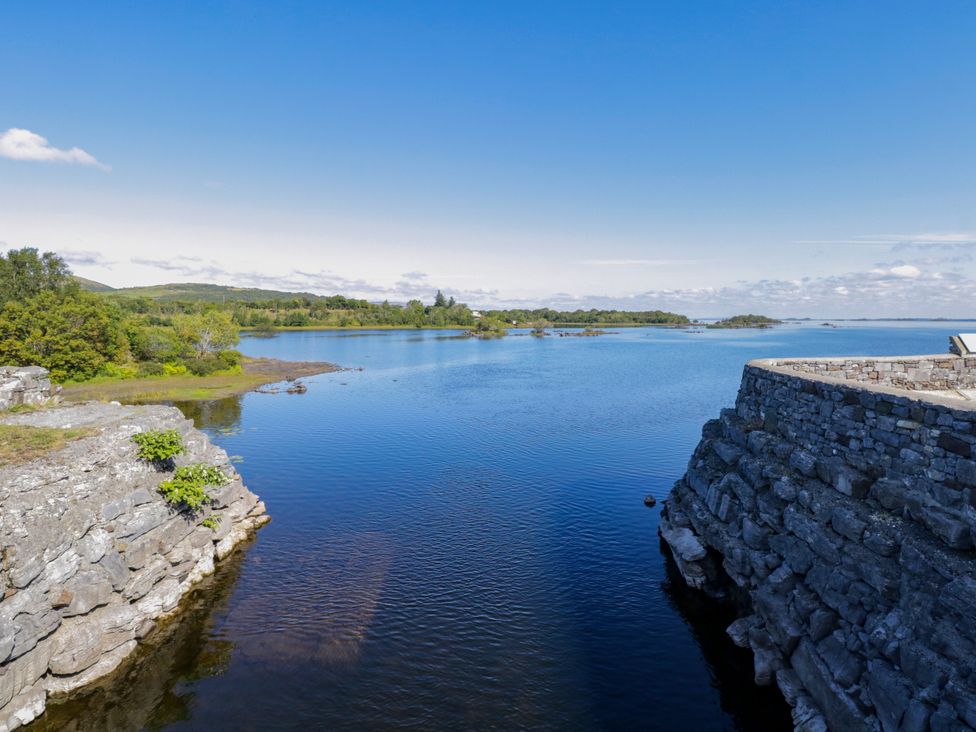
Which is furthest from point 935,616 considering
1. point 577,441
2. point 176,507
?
point 577,441

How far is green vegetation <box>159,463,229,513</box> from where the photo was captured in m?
22.8

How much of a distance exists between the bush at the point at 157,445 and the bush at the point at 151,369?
6503 centimetres

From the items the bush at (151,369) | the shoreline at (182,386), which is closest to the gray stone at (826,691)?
the shoreline at (182,386)

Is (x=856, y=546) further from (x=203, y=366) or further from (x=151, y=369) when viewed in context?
(x=151, y=369)

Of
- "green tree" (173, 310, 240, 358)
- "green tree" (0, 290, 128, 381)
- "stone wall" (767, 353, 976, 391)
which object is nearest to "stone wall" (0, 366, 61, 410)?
"stone wall" (767, 353, 976, 391)

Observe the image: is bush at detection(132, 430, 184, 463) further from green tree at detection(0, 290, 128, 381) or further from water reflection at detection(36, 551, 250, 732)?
green tree at detection(0, 290, 128, 381)

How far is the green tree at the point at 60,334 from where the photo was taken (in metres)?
65.8

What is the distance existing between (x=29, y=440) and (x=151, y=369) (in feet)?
221

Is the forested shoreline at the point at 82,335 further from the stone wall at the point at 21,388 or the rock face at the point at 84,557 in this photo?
the rock face at the point at 84,557

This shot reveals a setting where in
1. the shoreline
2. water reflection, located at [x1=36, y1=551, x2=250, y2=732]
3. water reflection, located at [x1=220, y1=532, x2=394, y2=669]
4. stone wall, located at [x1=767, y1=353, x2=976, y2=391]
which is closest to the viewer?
water reflection, located at [x1=36, y1=551, x2=250, y2=732]

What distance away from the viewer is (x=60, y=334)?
69.5 metres

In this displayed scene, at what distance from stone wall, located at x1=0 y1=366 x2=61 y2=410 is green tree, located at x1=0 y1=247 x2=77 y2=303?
58525 millimetres

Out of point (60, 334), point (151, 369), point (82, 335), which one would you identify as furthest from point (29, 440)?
point (151, 369)

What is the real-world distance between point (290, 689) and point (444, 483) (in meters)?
19.2
